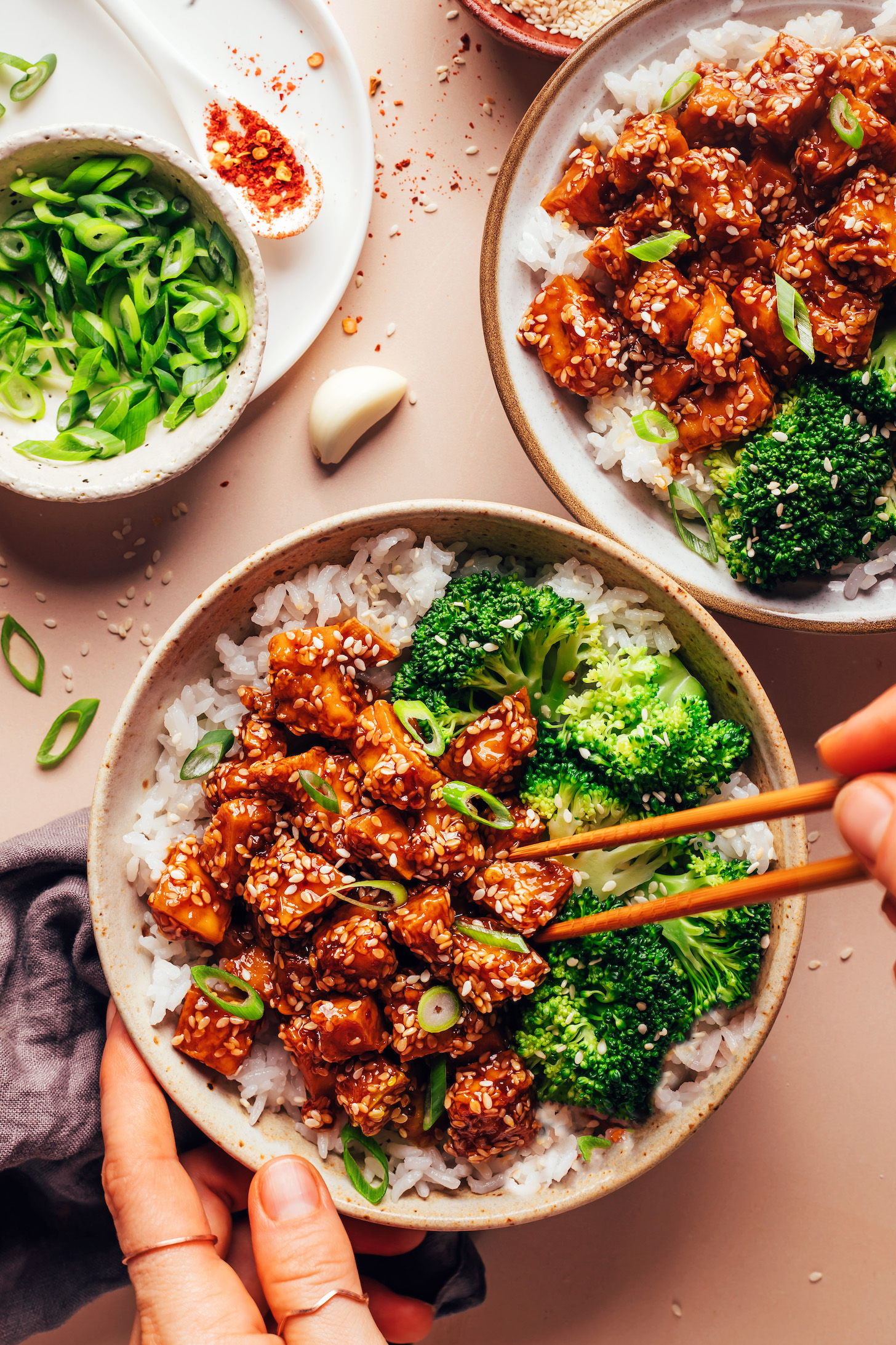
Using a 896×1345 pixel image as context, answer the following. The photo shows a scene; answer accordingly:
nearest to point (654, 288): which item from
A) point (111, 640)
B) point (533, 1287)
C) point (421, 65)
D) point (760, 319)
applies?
point (760, 319)

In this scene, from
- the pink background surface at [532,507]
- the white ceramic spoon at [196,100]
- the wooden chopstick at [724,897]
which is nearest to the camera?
the wooden chopstick at [724,897]

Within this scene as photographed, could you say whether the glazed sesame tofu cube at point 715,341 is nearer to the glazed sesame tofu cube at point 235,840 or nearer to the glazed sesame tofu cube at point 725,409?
the glazed sesame tofu cube at point 725,409

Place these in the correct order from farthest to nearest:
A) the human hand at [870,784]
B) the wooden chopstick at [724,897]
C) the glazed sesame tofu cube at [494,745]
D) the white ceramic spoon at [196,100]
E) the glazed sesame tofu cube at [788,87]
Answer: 1. the white ceramic spoon at [196,100]
2. the glazed sesame tofu cube at [788,87]
3. the glazed sesame tofu cube at [494,745]
4. the wooden chopstick at [724,897]
5. the human hand at [870,784]

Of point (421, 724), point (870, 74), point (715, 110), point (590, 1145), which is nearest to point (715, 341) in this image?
point (715, 110)

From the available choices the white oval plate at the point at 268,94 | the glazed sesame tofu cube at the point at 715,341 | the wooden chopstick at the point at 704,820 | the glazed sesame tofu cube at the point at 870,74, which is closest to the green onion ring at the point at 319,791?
the wooden chopstick at the point at 704,820

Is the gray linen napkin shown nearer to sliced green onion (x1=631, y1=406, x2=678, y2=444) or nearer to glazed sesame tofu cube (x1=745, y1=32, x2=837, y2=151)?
sliced green onion (x1=631, y1=406, x2=678, y2=444)

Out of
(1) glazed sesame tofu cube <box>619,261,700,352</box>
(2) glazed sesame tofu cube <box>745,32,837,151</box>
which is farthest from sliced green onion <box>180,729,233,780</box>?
(2) glazed sesame tofu cube <box>745,32,837,151</box>
